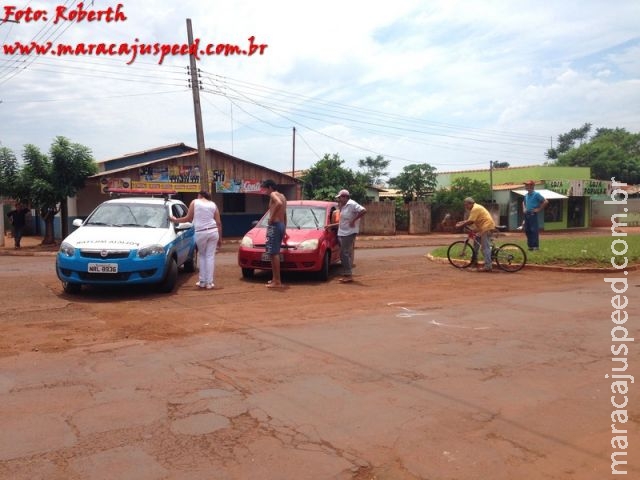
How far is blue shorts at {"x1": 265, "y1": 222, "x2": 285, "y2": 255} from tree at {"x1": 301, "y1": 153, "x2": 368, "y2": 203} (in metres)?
21.8

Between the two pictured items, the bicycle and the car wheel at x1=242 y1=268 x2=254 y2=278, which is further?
the bicycle

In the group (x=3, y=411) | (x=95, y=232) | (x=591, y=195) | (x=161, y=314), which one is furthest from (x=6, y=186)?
(x=591, y=195)

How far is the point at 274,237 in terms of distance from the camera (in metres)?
9.83

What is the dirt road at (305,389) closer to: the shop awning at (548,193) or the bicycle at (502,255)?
the bicycle at (502,255)

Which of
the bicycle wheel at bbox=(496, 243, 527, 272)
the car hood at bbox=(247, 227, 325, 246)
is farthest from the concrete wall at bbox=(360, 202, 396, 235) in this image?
the car hood at bbox=(247, 227, 325, 246)

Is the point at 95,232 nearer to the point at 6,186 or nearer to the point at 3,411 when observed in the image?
the point at 3,411

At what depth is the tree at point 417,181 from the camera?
118ft

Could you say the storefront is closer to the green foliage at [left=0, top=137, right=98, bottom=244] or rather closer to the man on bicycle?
the green foliage at [left=0, top=137, right=98, bottom=244]

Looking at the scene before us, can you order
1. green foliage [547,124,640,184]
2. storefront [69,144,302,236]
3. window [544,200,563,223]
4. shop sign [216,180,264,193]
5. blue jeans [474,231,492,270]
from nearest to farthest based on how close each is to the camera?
blue jeans [474,231,492,270] → storefront [69,144,302,236] → shop sign [216,180,264,193] → window [544,200,563,223] → green foliage [547,124,640,184]

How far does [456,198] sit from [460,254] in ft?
71.0

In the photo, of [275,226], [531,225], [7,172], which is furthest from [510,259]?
[7,172]

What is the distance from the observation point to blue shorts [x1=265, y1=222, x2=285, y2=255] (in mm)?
9828

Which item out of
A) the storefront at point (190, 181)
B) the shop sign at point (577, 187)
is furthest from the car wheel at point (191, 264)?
the shop sign at point (577, 187)

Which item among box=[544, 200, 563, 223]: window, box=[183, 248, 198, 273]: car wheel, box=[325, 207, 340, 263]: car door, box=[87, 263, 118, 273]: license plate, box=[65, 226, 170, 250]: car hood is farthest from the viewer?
box=[544, 200, 563, 223]: window
